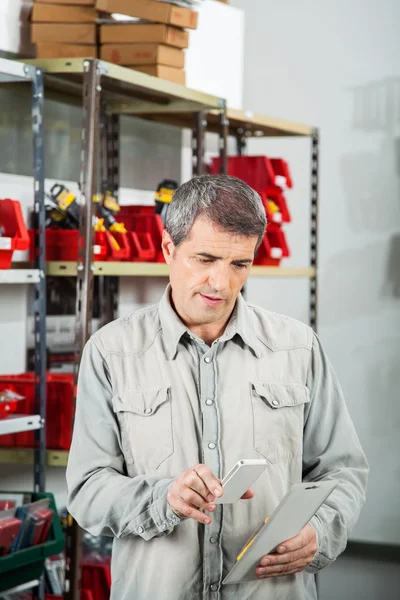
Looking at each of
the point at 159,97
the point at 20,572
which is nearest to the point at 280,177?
the point at 159,97

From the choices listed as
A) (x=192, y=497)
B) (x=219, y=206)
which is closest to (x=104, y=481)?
(x=192, y=497)

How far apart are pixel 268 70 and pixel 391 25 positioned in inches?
32.0

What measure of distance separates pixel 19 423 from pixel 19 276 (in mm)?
499

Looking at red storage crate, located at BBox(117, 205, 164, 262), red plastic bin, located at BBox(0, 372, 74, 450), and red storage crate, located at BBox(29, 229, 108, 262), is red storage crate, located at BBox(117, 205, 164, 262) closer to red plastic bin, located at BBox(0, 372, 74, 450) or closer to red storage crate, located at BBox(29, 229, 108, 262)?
red storage crate, located at BBox(29, 229, 108, 262)

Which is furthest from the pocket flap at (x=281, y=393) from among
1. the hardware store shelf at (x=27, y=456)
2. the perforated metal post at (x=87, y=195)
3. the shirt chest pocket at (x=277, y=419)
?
the hardware store shelf at (x=27, y=456)

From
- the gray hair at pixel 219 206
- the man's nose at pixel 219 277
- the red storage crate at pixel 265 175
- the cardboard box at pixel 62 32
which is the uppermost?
the cardboard box at pixel 62 32

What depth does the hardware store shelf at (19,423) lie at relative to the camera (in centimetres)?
299

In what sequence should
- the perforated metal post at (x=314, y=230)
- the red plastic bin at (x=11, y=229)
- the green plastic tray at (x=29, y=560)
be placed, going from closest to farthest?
the green plastic tray at (x=29, y=560) → the red plastic bin at (x=11, y=229) → the perforated metal post at (x=314, y=230)

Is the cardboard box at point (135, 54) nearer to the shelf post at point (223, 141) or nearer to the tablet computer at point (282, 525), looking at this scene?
the shelf post at point (223, 141)

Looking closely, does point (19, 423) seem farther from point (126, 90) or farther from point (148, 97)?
point (148, 97)

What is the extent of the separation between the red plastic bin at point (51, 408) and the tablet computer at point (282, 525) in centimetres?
157

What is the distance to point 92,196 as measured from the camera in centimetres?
311

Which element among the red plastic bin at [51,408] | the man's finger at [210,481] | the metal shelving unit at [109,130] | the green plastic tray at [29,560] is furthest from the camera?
the red plastic bin at [51,408]

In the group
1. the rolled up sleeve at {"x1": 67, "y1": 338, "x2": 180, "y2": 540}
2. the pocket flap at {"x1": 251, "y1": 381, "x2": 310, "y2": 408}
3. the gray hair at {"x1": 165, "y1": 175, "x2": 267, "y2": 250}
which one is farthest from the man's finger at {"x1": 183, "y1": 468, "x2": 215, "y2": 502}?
the gray hair at {"x1": 165, "y1": 175, "x2": 267, "y2": 250}
